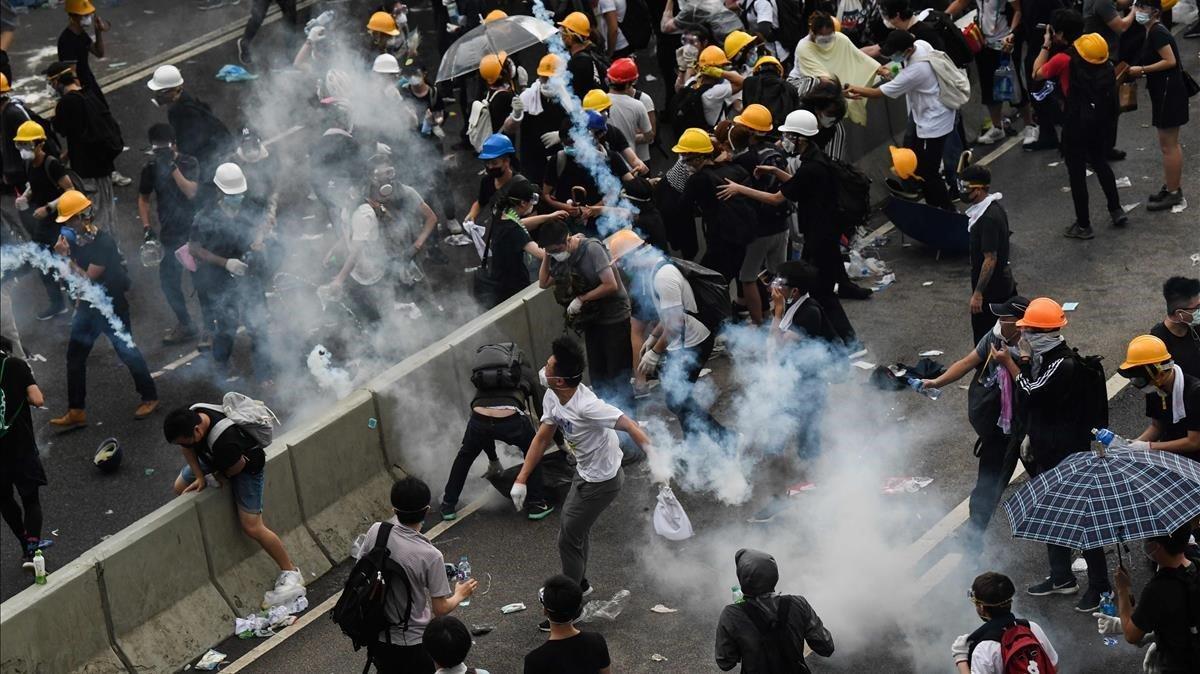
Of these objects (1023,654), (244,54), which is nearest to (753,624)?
(1023,654)

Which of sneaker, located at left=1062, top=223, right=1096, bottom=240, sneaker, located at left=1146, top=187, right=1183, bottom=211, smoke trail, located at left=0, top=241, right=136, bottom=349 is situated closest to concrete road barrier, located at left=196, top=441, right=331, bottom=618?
smoke trail, located at left=0, top=241, right=136, bottom=349

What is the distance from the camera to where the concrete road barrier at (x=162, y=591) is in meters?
9.32

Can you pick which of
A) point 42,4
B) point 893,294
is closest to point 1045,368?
point 893,294

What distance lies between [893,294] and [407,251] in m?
3.91

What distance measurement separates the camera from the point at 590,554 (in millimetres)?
10141

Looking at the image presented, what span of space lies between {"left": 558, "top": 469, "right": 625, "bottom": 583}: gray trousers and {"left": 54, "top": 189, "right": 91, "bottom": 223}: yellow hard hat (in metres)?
5.17

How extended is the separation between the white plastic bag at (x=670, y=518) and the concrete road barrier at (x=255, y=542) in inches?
86.9

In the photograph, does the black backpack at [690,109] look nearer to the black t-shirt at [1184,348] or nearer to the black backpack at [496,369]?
the black backpack at [496,369]

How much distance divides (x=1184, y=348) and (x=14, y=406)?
7171 mm

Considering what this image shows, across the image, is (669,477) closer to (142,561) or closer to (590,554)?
(590,554)

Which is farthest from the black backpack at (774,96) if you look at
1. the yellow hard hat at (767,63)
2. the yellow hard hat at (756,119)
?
the yellow hard hat at (756,119)

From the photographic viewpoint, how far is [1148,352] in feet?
27.7

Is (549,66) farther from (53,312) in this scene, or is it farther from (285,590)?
(285,590)

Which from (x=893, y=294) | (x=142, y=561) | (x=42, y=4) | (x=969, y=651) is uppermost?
(x=969, y=651)
